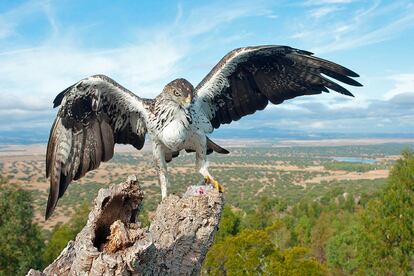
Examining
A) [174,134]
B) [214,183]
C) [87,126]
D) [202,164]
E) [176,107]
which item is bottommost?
[214,183]

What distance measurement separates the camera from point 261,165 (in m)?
142

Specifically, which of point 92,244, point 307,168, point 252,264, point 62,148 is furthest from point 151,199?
point 307,168

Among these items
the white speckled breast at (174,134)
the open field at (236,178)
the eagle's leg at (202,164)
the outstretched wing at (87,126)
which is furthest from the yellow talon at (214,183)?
the open field at (236,178)

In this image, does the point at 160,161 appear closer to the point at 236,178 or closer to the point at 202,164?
the point at 202,164

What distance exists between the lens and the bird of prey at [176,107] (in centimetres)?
652

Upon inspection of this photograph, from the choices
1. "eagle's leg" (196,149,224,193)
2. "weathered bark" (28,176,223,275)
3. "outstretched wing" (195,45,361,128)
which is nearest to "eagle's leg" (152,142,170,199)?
"eagle's leg" (196,149,224,193)

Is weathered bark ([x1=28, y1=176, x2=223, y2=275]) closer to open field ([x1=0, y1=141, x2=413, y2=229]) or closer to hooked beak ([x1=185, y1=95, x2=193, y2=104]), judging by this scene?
hooked beak ([x1=185, y1=95, x2=193, y2=104])

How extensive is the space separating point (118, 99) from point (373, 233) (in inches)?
760

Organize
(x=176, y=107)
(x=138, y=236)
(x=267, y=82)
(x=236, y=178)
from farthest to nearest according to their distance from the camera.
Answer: (x=236, y=178)
(x=267, y=82)
(x=176, y=107)
(x=138, y=236)

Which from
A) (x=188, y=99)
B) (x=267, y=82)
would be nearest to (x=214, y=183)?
(x=188, y=99)

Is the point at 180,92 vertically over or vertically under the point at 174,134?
over

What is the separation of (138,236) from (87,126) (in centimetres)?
369

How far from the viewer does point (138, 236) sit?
3895 mm

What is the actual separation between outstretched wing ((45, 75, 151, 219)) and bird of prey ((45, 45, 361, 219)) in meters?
A: 0.01
